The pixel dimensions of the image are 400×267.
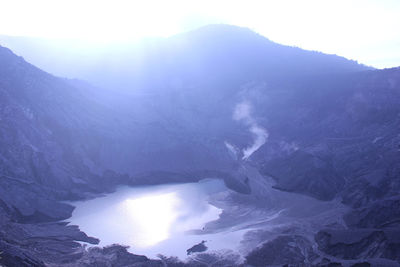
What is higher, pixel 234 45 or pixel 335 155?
pixel 234 45

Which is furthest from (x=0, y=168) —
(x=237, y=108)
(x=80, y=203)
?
(x=237, y=108)

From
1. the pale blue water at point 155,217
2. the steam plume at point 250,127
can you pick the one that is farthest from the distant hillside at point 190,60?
the pale blue water at point 155,217

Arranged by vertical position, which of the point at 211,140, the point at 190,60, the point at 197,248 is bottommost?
the point at 197,248

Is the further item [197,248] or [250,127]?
[250,127]

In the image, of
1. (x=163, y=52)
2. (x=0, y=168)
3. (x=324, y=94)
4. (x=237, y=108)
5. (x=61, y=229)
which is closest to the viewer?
(x=61, y=229)

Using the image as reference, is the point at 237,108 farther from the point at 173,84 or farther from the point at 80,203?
the point at 80,203

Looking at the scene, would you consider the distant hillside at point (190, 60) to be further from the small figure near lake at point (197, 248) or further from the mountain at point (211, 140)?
the small figure near lake at point (197, 248)

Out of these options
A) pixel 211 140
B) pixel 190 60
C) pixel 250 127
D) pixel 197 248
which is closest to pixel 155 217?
pixel 197 248

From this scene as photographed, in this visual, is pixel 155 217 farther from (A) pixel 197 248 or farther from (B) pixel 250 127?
(B) pixel 250 127
